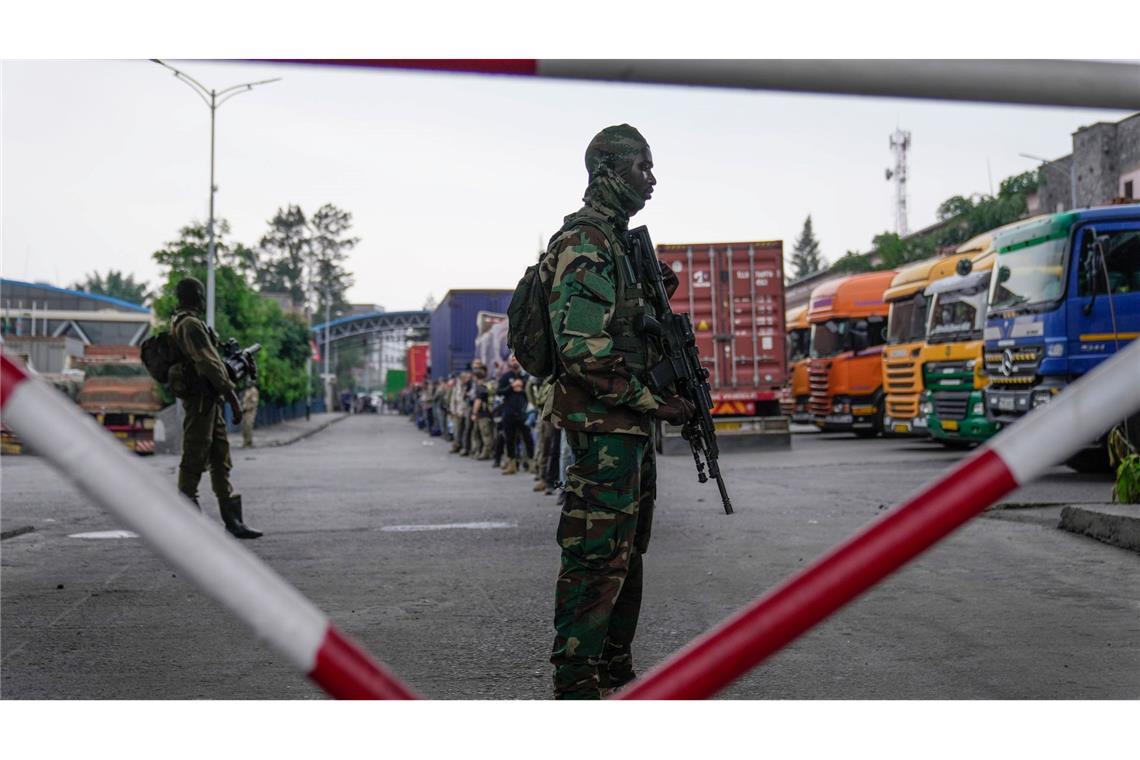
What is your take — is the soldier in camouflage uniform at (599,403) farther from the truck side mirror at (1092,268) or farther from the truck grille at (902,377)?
the truck grille at (902,377)

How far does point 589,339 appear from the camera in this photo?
12.3 ft

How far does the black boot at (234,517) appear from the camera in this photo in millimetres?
9055

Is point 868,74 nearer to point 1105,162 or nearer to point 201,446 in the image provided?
point 201,446

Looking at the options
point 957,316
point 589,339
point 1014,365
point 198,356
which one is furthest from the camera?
point 957,316

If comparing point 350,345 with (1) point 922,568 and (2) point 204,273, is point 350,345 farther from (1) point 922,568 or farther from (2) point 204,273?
(1) point 922,568

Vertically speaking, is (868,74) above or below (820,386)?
above

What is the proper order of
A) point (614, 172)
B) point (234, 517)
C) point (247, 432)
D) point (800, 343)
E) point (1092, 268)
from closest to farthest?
1. point (614, 172)
2. point (234, 517)
3. point (1092, 268)
4. point (800, 343)
5. point (247, 432)

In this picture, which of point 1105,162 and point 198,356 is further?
point 1105,162

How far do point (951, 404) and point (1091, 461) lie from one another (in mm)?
3620

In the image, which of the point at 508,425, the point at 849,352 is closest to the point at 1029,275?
the point at 508,425

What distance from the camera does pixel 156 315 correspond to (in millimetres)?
29828

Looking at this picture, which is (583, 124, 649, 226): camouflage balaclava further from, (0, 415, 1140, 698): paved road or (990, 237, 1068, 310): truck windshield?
(990, 237, 1068, 310): truck windshield

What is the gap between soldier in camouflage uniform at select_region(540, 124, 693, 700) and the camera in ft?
12.3

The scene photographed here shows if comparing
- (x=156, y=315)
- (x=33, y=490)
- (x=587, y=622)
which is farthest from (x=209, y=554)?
(x=156, y=315)
